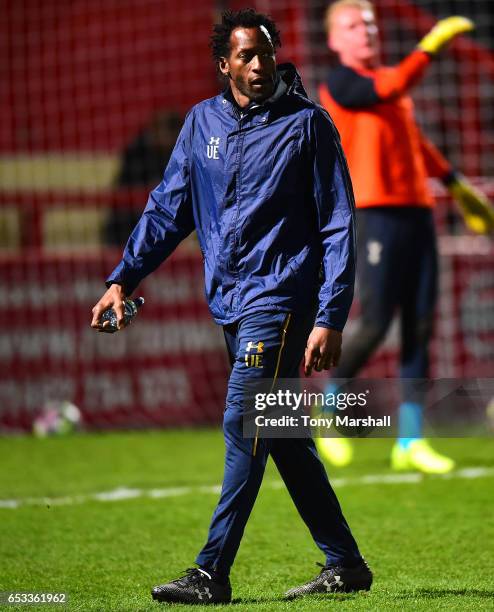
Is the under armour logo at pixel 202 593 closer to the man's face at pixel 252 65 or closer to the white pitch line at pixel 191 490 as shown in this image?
the man's face at pixel 252 65

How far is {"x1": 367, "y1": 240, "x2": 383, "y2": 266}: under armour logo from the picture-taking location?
723 cm

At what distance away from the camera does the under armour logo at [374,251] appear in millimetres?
7230

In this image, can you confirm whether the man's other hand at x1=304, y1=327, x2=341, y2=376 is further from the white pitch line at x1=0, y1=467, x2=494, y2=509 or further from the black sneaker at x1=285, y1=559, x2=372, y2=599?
the white pitch line at x1=0, y1=467, x2=494, y2=509

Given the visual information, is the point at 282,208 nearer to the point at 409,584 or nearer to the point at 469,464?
the point at 409,584

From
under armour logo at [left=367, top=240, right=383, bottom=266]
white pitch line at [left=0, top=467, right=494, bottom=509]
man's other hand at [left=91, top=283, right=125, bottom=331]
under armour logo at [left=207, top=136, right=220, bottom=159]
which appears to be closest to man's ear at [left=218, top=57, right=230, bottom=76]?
under armour logo at [left=207, top=136, right=220, bottom=159]

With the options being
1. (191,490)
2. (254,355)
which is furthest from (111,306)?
(191,490)

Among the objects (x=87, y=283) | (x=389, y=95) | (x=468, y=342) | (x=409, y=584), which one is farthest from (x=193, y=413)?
(x=409, y=584)

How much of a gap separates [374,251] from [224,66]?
3132 mm

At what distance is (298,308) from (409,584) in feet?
3.30

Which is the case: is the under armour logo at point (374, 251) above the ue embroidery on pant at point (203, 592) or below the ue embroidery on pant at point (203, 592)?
above

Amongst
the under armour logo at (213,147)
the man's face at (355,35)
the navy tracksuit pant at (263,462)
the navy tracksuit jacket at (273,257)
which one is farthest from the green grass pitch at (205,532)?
the man's face at (355,35)

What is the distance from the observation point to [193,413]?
995 cm

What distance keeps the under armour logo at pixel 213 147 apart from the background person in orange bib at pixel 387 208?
313 cm

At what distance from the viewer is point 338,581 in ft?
13.7
